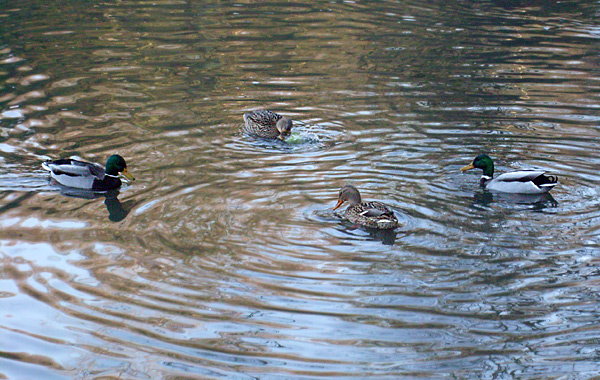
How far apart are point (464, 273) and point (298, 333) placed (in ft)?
6.72

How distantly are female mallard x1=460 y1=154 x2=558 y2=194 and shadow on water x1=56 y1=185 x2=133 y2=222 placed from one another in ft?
15.2

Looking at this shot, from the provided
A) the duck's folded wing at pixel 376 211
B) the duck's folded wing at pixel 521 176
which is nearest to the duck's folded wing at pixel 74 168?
the duck's folded wing at pixel 376 211

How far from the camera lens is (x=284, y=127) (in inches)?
459

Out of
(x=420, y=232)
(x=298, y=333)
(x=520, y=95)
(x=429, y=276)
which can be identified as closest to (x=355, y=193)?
(x=420, y=232)

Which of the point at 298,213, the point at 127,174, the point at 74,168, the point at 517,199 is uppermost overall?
the point at 74,168

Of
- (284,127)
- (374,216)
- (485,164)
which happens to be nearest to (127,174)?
(284,127)

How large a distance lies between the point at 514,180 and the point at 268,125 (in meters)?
4.02

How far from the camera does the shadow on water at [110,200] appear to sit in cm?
937

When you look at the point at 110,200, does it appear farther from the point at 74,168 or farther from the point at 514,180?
the point at 514,180

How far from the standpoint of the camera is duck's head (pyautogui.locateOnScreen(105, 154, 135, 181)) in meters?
10.0

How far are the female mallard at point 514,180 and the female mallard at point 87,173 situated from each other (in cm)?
480

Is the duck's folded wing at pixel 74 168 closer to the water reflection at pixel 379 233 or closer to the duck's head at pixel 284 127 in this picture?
the duck's head at pixel 284 127

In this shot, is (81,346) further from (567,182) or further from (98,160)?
(567,182)

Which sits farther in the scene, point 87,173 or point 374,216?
point 87,173
